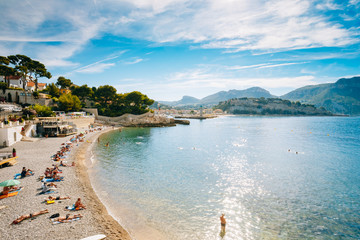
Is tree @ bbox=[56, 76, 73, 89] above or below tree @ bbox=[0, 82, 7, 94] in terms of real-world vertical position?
above

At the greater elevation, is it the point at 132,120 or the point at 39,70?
the point at 39,70

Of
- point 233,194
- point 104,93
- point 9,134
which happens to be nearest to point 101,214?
point 233,194

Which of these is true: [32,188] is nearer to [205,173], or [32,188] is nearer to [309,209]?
[205,173]

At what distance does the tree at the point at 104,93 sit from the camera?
8311 centimetres

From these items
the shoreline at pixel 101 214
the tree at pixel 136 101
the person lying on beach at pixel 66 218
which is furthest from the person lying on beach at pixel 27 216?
the tree at pixel 136 101

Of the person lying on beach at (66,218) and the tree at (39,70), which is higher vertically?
the tree at (39,70)

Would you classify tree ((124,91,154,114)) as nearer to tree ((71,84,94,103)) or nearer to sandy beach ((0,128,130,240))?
tree ((71,84,94,103))

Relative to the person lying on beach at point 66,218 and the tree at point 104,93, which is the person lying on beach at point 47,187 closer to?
the person lying on beach at point 66,218

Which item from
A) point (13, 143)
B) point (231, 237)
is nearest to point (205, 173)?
point (231, 237)

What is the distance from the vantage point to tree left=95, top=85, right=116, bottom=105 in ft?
273

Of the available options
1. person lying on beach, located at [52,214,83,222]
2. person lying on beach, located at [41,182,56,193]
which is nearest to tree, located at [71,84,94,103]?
person lying on beach, located at [41,182,56,193]

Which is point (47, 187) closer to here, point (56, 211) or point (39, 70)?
point (56, 211)

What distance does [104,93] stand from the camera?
8300cm

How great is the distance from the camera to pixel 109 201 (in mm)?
17328
